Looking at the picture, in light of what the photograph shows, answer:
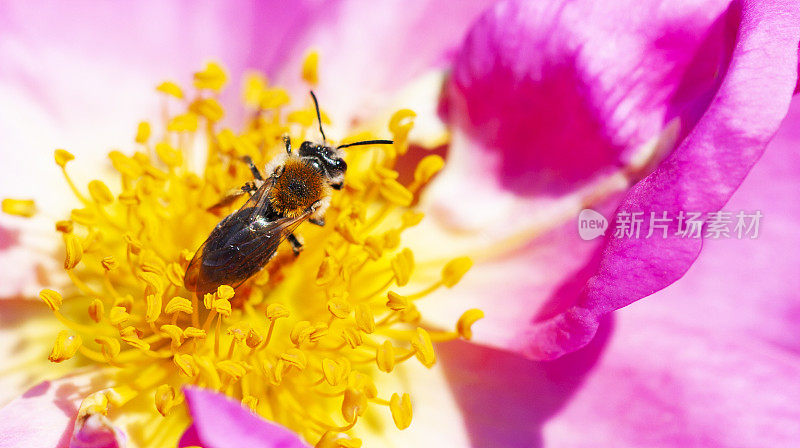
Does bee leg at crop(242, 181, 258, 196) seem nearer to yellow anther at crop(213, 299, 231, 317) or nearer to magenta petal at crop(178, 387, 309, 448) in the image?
yellow anther at crop(213, 299, 231, 317)

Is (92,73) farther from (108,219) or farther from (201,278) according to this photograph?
(201,278)

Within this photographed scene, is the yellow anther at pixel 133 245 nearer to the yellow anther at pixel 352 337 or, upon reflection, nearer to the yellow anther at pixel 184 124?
the yellow anther at pixel 184 124

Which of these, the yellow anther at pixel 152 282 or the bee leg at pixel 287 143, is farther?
the bee leg at pixel 287 143

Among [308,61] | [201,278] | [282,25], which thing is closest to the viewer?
[201,278]

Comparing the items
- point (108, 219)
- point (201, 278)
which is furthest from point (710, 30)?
point (108, 219)

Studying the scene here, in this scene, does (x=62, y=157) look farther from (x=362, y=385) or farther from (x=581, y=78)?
(x=581, y=78)

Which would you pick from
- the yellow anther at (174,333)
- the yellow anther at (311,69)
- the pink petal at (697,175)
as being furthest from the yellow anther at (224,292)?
the yellow anther at (311,69)

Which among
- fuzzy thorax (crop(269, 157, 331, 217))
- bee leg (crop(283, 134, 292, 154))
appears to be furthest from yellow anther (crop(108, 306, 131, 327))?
bee leg (crop(283, 134, 292, 154))
